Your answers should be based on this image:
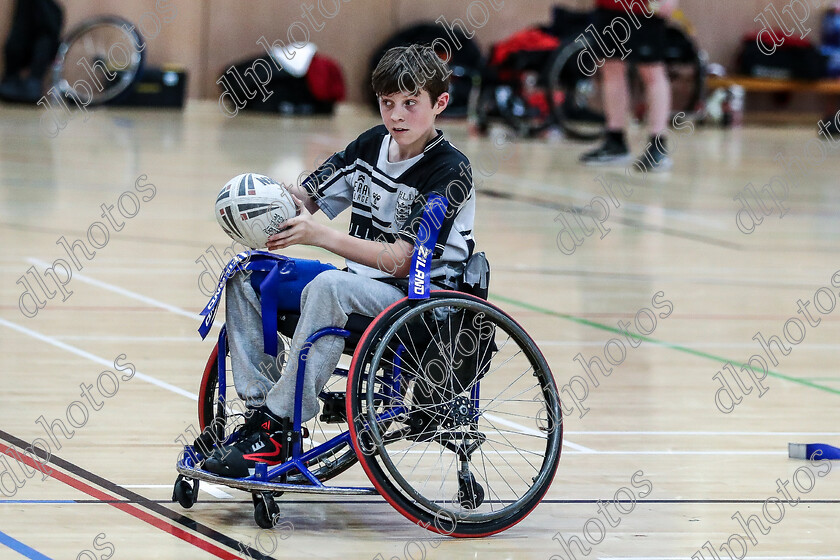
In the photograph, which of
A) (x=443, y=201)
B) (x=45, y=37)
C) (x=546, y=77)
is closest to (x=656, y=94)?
(x=546, y=77)

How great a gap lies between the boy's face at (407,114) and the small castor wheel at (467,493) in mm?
688

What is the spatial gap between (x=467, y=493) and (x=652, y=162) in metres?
7.26

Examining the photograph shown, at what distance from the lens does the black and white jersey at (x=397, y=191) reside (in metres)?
2.65

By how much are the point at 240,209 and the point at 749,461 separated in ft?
4.78

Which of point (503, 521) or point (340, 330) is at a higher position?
point (340, 330)

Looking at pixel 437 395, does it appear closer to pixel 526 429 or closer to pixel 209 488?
pixel 209 488

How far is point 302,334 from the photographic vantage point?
2.55 metres

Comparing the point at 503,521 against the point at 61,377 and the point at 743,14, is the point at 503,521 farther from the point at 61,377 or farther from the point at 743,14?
the point at 743,14

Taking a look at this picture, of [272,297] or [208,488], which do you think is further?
[208,488]

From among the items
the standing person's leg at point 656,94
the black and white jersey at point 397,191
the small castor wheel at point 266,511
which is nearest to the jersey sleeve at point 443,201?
the black and white jersey at point 397,191

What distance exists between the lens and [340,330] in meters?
2.57

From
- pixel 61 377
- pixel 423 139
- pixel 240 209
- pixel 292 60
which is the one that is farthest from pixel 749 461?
pixel 292 60

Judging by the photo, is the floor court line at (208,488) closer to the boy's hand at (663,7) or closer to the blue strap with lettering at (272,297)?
the blue strap with lettering at (272,297)

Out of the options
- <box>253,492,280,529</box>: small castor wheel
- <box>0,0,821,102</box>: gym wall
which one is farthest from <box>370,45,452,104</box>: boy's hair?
<box>0,0,821,102</box>: gym wall
